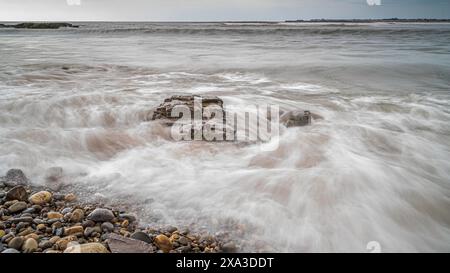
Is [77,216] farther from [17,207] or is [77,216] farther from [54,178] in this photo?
[54,178]

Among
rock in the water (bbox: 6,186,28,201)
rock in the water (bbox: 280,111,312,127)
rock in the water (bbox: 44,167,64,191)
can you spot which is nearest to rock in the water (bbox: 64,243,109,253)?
rock in the water (bbox: 6,186,28,201)

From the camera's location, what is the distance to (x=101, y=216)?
2492 millimetres

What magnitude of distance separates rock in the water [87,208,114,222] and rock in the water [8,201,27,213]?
2.02 feet

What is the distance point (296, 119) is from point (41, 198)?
368 cm

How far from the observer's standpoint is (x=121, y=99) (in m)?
6.14

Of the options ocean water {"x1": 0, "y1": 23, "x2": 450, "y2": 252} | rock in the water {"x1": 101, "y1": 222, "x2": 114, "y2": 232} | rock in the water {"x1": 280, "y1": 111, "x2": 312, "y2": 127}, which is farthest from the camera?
rock in the water {"x1": 280, "y1": 111, "x2": 312, "y2": 127}

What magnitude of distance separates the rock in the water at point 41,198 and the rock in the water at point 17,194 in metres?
0.07

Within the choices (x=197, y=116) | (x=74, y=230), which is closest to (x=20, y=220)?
(x=74, y=230)

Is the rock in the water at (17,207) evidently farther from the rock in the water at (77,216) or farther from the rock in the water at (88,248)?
the rock in the water at (88,248)

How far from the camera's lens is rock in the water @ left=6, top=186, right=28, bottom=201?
2.71m

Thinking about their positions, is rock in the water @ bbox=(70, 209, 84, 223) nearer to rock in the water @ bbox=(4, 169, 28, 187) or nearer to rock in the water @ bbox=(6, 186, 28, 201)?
rock in the water @ bbox=(6, 186, 28, 201)

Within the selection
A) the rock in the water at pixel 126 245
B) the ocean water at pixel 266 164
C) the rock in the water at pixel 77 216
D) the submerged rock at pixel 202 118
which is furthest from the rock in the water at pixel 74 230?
the submerged rock at pixel 202 118

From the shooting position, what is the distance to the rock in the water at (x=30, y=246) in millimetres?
2086
